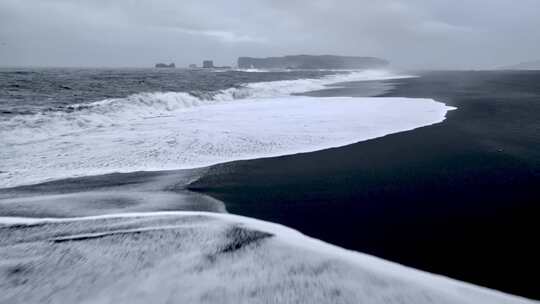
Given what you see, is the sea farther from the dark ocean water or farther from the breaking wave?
the dark ocean water

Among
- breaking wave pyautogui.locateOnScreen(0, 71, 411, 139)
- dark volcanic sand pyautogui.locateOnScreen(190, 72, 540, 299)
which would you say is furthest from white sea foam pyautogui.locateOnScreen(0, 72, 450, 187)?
dark volcanic sand pyautogui.locateOnScreen(190, 72, 540, 299)

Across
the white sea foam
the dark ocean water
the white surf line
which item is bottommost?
the white surf line

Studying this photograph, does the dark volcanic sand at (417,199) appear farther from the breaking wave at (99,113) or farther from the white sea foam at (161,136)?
the breaking wave at (99,113)

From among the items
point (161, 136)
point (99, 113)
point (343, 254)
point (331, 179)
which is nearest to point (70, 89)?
point (99, 113)

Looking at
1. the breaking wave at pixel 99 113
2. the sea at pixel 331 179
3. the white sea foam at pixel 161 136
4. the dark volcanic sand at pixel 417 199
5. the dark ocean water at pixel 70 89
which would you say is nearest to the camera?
the dark volcanic sand at pixel 417 199

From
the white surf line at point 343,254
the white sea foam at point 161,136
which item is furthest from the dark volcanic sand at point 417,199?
the white sea foam at point 161,136

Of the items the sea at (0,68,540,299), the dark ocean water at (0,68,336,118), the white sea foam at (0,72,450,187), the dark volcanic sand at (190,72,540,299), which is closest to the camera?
the dark volcanic sand at (190,72,540,299)

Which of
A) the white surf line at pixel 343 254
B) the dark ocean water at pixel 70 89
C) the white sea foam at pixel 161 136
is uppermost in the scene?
the dark ocean water at pixel 70 89
